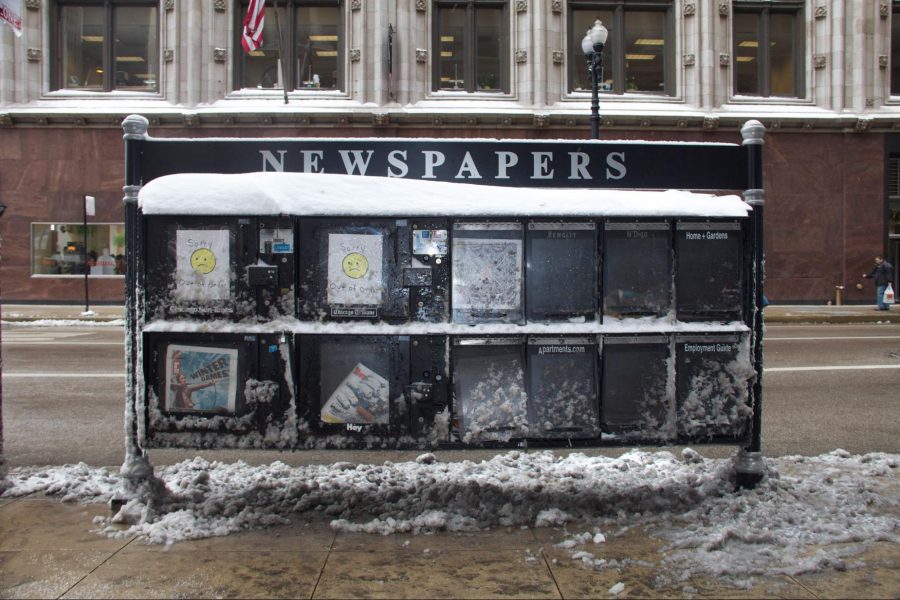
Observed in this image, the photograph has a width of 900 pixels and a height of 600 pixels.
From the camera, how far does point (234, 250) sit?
4688mm

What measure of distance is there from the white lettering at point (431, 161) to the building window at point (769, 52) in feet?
76.9

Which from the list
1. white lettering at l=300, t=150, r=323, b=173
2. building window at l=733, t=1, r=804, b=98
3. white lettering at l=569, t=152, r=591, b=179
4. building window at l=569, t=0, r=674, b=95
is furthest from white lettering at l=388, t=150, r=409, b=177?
building window at l=733, t=1, r=804, b=98

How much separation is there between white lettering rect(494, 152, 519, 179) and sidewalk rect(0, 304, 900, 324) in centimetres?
1647

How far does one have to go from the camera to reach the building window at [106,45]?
2455 cm

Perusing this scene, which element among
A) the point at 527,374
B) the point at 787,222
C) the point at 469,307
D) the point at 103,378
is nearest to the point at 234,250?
the point at 469,307

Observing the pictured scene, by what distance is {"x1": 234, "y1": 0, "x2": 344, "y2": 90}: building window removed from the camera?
24.3m

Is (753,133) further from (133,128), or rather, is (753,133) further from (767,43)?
(767,43)

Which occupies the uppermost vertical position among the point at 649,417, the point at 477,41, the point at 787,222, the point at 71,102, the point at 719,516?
the point at 477,41

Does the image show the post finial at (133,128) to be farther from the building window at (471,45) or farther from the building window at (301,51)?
the building window at (471,45)

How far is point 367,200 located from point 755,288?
2716 mm

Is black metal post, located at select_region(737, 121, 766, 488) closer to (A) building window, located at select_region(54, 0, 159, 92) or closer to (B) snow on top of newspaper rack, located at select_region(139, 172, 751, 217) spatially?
(B) snow on top of newspaper rack, located at select_region(139, 172, 751, 217)

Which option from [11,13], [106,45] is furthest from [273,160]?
[106,45]

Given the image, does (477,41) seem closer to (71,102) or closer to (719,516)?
(71,102)

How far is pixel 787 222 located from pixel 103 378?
22189 millimetres
